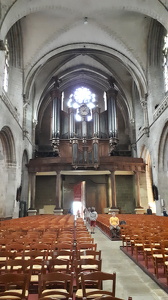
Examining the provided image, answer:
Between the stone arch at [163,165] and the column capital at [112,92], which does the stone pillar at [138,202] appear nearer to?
the stone arch at [163,165]

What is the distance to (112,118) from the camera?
25578 mm

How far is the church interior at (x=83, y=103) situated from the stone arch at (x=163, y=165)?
74 millimetres

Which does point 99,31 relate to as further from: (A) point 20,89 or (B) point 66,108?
(B) point 66,108

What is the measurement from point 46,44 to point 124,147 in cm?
1412

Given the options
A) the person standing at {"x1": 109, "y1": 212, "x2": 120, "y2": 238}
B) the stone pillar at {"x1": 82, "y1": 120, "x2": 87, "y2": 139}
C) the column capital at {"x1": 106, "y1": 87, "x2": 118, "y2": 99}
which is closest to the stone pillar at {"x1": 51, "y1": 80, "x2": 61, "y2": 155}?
the stone pillar at {"x1": 82, "y1": 120, "x2": 87, "y2": 139}

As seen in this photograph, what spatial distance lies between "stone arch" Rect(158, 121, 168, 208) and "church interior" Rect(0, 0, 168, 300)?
2.9 inches

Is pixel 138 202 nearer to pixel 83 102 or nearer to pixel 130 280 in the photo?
pixel 83 102

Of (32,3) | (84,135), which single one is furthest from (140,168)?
(32,3)

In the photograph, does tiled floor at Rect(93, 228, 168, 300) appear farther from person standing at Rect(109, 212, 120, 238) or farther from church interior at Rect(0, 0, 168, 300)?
person standing at Rect(109, 212, 120, 238)

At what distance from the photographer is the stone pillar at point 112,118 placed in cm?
2447

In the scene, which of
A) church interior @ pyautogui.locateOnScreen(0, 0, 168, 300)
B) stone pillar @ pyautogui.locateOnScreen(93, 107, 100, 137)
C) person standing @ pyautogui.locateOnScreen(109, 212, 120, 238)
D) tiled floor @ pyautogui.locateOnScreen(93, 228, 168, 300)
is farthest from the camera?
stone pillar @ pyautogui.locateOnScreen(93, 107, 100, 137)

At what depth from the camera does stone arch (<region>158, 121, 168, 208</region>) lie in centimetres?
1738

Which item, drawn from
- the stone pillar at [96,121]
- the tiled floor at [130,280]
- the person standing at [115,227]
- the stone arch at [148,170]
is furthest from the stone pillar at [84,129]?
the tiled floor at [130,280]

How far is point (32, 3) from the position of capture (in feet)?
49.2
